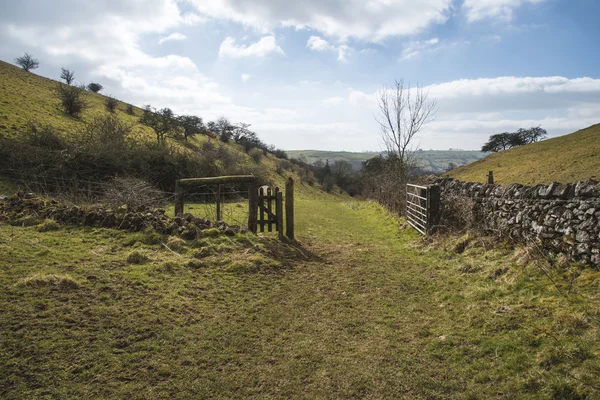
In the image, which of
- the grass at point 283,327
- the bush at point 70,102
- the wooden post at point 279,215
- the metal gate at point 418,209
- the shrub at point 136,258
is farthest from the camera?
the bush at point 70,102

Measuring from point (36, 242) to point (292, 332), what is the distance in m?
5.46

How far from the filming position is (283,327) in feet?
14.4

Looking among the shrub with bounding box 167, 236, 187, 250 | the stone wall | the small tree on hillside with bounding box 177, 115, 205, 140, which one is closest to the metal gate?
the stone wall

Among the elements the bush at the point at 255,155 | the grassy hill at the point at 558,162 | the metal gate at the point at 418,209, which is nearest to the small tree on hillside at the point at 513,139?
the grassy hill at the point at 558,162

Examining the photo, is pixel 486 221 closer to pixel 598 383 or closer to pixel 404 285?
pixel 404 285

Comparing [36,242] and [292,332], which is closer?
[292,332]

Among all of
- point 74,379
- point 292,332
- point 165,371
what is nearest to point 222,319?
point 292,332

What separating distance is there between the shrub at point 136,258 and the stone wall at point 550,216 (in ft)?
23.9

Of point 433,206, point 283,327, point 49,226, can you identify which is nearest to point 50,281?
point 283,327

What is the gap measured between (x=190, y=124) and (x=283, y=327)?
49.0m

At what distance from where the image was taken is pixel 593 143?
30.4 meters

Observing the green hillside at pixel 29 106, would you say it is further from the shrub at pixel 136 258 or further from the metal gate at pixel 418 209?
the metal gate at pixel 418 209

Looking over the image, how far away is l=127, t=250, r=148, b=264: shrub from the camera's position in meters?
6.13

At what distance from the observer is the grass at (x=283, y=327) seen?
9.95ft
